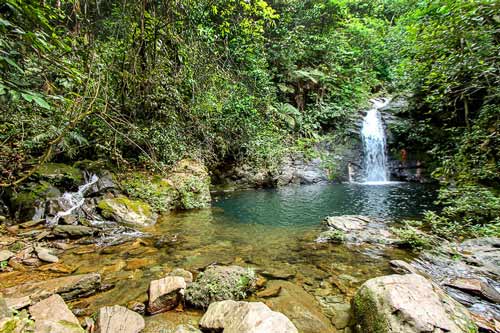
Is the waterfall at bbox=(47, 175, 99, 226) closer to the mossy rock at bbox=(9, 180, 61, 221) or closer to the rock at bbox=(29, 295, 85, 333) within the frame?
the mossy rock at bbox=(9, 180, 61, 221)

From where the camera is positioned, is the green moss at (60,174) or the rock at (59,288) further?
the green moss at (60,174)

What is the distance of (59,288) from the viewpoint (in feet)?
A: 8.32

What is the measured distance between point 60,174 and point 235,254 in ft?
15.8

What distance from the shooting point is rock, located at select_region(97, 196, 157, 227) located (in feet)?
17.8

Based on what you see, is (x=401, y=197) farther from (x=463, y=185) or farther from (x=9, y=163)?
(x=9, y=163)

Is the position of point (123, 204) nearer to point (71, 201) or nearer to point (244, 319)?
point (71, 201)

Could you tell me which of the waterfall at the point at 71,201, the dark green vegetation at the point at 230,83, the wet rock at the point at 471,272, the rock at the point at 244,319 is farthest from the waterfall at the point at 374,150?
the rock at the point at 244,319

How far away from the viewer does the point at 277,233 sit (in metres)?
A: 5.08

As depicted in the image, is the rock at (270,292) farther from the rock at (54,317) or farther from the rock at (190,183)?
the rock at (190,183)

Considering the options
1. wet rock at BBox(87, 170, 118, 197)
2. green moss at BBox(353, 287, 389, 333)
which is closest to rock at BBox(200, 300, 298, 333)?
green moss at BBox(353, 287, 389, 333)

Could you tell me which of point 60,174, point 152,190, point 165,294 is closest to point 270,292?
point 165,294

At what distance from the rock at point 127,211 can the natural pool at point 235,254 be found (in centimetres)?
33

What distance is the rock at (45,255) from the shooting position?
11.2ft

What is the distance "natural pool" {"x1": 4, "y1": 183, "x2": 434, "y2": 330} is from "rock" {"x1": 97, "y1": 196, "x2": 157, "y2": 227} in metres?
0.33
